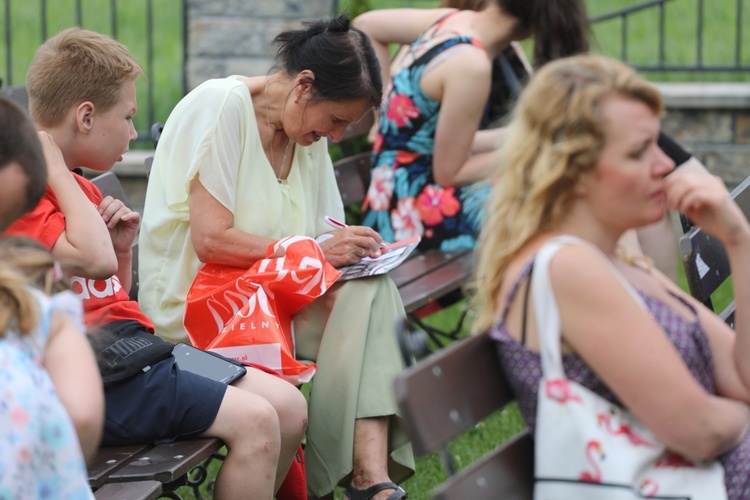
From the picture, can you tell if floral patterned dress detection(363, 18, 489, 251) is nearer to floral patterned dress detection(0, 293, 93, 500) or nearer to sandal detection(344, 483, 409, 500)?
sandal detection(344, 483, 409, 500)

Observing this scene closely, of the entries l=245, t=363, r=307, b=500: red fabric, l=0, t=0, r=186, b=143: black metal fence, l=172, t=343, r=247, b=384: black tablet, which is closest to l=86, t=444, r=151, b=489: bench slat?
l=172, t=343, r=247, b=384: black tablet

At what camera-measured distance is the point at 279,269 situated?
325cm

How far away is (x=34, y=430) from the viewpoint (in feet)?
5.99

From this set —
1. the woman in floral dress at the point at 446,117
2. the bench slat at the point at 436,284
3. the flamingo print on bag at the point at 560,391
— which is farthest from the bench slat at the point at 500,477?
the woman in floral dress at the point at 446,117

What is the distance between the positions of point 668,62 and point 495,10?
14.2 ft

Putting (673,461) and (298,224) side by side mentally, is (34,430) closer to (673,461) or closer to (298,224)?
(673,461)

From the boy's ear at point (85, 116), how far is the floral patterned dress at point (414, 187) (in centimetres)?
201

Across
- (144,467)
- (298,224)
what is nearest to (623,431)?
(144,467)

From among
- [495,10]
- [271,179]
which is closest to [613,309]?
[271,179]

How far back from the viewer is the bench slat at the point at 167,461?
8.40ft

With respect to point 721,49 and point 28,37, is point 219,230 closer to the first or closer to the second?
point 28,37

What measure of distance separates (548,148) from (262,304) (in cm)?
129

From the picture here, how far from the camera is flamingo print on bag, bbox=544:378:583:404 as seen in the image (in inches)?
80.4

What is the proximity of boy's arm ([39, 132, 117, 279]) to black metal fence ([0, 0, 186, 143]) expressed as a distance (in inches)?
192
